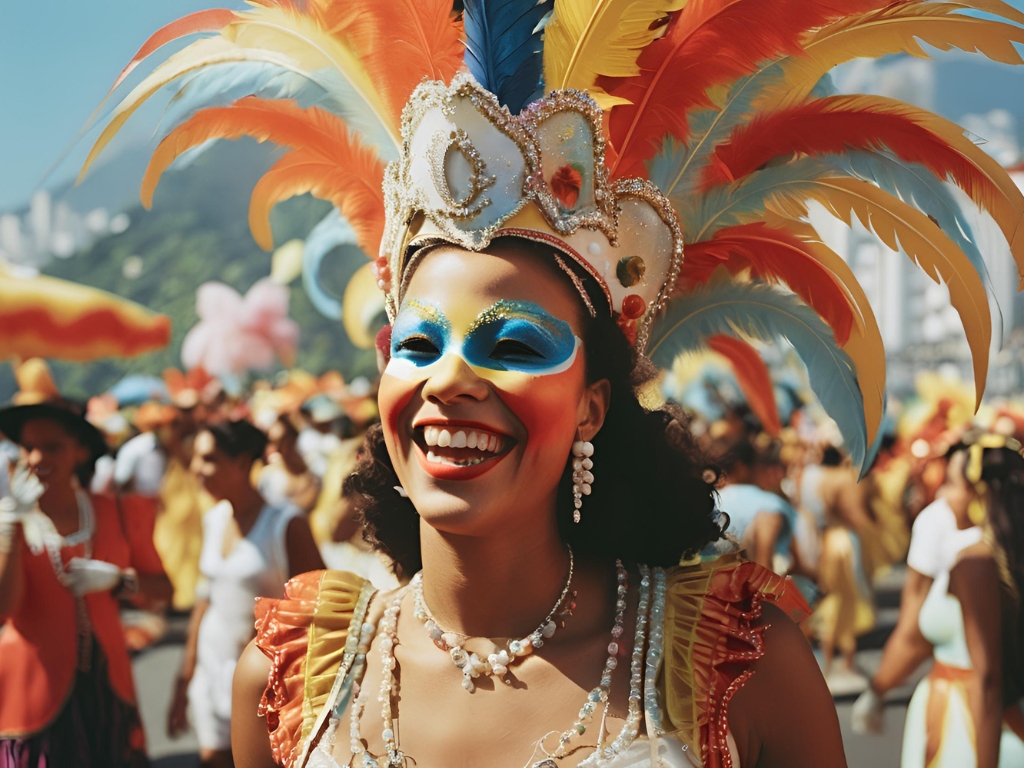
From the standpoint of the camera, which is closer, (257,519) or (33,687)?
(33,687)

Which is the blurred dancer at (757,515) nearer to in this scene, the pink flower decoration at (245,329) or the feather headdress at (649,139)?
the feather headdress at (649,139)

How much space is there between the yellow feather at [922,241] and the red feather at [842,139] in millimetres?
88

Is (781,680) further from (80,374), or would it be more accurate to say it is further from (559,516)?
(80,374)

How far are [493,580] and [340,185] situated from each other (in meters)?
1.05

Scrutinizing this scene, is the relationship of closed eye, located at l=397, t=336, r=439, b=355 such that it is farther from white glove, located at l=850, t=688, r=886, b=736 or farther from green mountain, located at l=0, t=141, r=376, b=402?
green mountain, located at l=0, t=141, r=376, b=402

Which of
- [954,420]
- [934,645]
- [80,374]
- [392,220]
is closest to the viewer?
[392,220]

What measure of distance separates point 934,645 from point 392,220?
→ 421 cm

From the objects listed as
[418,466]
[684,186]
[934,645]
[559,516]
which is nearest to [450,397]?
[418,466]

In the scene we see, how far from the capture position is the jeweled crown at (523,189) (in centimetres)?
223

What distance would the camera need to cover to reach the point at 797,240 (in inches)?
99.1

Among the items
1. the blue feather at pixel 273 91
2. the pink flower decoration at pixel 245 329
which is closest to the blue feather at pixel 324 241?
the blue feather at pixel 273 91

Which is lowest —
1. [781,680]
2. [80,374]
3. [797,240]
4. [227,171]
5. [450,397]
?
[781,680]

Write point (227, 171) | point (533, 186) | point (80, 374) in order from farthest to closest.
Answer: point (227, 171), point (80, 374), point (533, 186)

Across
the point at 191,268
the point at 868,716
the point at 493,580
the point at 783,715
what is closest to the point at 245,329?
the point at 191,268
